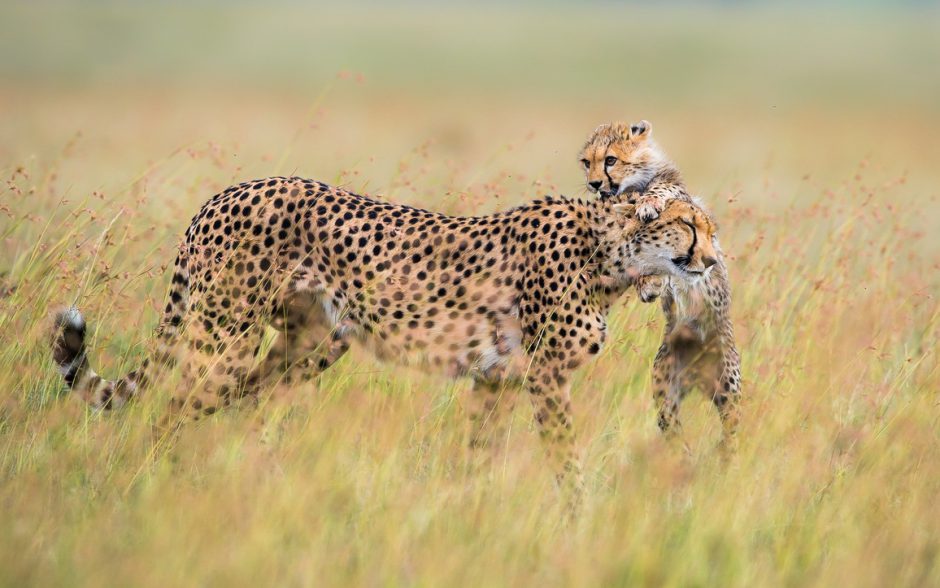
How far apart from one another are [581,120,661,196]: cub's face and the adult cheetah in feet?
3.70

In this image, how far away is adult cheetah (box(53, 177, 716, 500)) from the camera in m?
3.76

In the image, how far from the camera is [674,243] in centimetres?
377

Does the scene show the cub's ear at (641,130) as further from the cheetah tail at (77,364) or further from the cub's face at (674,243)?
the cheetah tail at (77,364)

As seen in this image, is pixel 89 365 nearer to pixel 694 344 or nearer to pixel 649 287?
pixel 649 287

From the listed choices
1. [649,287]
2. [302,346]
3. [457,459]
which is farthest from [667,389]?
[302,346]

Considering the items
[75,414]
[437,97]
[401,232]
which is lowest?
[437,97]

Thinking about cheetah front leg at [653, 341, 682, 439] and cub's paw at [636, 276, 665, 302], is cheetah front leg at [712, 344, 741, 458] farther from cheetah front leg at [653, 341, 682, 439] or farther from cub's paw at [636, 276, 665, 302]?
cub's paw at [636, 276, 665, 302]

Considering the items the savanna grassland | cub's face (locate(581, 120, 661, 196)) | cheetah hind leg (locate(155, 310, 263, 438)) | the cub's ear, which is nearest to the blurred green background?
cub's face (locate(581, 120, 661, 196))

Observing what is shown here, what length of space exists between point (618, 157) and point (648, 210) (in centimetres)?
146

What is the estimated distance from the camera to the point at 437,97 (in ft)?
96.1

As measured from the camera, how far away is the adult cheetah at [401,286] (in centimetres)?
376

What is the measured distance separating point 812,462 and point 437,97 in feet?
86.5

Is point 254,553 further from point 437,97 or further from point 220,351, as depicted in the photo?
point 437,97

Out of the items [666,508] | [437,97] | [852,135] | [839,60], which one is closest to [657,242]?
[666,508]
